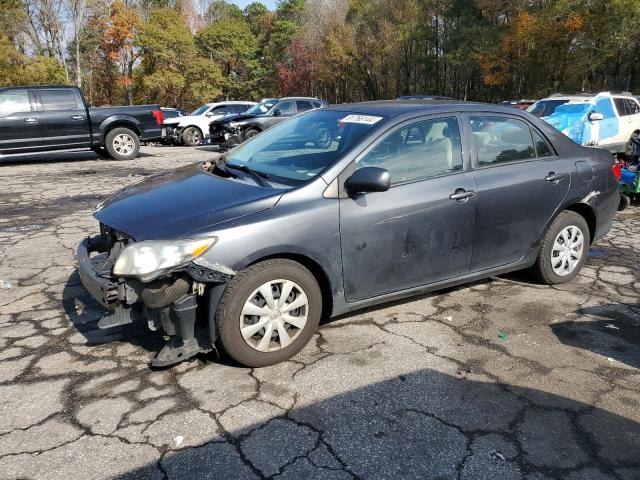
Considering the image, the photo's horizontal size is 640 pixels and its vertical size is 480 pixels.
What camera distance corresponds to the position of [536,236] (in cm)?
436

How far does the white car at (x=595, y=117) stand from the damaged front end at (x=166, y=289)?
9.64m

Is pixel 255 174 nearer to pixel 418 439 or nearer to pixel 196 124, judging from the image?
pixel 418 439

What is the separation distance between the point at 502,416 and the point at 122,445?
201cm

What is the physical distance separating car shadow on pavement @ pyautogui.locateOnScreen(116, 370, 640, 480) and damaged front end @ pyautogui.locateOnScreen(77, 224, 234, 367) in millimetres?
332

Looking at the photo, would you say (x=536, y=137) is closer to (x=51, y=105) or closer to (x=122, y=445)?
(x=122, y=445)

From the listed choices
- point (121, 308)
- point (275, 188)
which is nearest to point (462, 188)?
point (275, 188)

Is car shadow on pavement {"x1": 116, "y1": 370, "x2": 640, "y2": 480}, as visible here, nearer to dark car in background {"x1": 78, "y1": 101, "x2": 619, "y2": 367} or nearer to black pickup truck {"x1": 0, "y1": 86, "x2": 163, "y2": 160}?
dark car in background {"x1": 78, "y1": 101, "x2": 619, "y2": 367}

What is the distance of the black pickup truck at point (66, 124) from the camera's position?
1212 centimetres

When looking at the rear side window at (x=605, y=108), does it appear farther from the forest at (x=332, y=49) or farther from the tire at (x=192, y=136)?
the forest at (x=332, y=49)

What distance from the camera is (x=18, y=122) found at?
476 inches

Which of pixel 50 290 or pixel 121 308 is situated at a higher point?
pixel 121 308

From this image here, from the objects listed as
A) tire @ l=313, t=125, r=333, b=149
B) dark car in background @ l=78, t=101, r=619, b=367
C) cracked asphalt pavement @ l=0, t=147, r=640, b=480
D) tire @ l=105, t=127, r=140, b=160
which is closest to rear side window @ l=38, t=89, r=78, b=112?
tire @ l=105, t=127, r=140, b=160

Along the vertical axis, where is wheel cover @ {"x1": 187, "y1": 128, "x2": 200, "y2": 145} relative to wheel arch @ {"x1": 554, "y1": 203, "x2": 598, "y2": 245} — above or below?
above

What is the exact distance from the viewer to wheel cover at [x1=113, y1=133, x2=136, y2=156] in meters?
13.7
